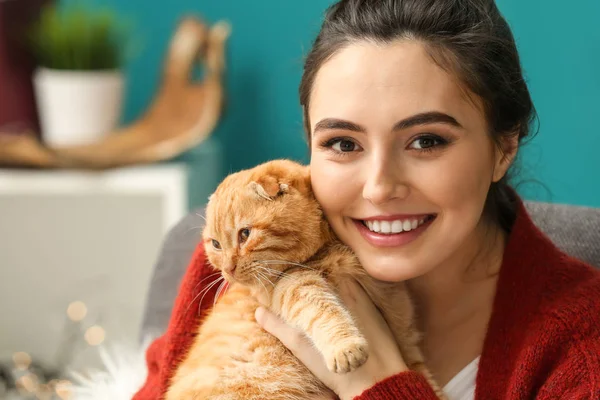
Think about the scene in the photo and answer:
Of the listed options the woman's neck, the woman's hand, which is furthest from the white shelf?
the woman's hand

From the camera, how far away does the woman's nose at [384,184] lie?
119cm

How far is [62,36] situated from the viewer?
286 cm

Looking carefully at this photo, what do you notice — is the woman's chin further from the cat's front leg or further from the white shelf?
the white shelf

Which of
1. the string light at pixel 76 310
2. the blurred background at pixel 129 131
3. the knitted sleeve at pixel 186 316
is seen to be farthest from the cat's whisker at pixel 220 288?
the string light at pixel 76 310

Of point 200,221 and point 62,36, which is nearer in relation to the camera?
point 200,221

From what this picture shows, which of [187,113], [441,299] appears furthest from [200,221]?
[187,113]

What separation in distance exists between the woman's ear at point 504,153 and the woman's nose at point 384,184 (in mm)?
219

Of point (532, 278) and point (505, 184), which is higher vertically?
point (505, 184)

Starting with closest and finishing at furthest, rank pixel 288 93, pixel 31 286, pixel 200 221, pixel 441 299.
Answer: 1. pixel 441 299
2. pixel 200 221
3. pixel 31 286
4. pixel 288 93

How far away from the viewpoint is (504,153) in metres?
1.35

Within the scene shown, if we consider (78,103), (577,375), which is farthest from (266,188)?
(78,103)

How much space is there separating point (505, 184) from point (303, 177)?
0.45m

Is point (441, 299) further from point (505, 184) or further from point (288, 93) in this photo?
point (288, 93)

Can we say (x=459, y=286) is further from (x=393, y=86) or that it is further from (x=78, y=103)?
(x=78, y=103)
